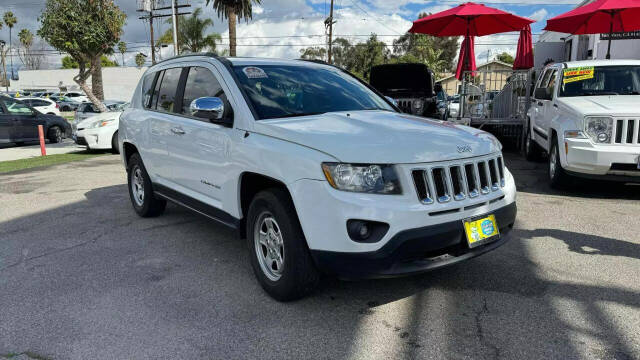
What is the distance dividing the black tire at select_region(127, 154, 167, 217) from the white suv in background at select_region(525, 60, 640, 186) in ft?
17.3

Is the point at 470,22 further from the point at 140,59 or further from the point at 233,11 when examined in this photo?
the point at 140,59

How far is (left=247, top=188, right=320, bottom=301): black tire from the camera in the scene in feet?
10.4

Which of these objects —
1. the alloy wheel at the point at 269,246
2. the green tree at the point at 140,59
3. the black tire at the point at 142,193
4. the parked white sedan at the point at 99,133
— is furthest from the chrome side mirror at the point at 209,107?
the green tree at the point at 140,59

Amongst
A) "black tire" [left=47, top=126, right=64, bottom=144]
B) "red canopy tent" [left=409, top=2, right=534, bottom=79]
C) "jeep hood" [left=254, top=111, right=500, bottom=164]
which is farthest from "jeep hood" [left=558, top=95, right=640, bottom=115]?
"black tire" [left=47, top=126, right=64, bottom=144]

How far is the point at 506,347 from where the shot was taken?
2.87 meters

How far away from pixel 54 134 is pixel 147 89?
12.9 metres

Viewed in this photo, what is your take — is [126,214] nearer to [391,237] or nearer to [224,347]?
[224,347]

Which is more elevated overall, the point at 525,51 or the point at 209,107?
the point at 525,51

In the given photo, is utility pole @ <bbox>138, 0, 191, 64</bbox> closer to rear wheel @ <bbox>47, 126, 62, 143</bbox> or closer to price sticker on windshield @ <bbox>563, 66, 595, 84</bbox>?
rear wheel @ <bbox>47, 126, 62, 143</bbox>

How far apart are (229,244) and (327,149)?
225cm

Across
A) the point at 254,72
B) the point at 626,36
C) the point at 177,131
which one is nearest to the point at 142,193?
the point at 177,131

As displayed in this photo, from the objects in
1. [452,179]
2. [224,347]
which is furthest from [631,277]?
[224,347]

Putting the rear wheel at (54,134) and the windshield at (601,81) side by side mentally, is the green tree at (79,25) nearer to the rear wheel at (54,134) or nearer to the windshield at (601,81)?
the rear wheel at (54,134)

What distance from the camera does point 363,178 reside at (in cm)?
296
